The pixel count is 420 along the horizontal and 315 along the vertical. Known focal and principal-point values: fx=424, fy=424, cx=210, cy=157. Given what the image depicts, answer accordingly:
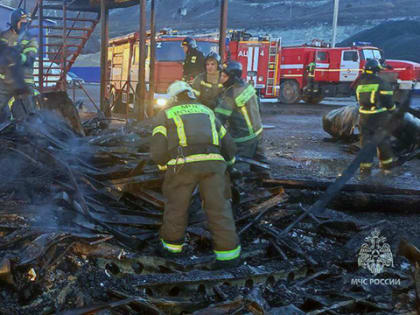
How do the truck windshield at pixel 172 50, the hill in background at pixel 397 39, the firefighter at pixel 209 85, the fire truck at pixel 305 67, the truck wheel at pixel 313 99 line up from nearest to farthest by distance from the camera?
1. the firefighter at pixel 209 85
2. the truck windshield at pixel 172 50
3. the fire truck at pixel 305 67
4. the truck wheel at pixel 313 99
5. the hill in background at pixel 397 39

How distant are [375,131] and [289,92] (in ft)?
46.8

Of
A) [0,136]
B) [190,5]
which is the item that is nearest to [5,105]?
[0,136]

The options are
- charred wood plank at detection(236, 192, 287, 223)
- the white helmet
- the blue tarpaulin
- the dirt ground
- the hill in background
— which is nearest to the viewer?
the white helmet

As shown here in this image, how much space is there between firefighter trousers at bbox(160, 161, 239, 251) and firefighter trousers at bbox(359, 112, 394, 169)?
4.06 meters

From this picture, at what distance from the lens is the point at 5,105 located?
6.97 metres

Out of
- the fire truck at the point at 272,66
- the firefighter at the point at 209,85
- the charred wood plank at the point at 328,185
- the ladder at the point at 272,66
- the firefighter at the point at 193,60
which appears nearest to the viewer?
the charred wood plank at the point at 328,185

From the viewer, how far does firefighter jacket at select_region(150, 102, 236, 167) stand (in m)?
3.71

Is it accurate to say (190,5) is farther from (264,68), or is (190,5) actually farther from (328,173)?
(328,173)

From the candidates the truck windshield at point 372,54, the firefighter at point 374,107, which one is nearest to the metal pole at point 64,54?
the firefighter at point 374,107

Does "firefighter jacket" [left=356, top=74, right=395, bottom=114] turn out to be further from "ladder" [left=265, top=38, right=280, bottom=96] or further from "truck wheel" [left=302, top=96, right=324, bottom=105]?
"truck wheel" [left=302, top=96, right=324, bottom=105]

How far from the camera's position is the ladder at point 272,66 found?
1758 centimetres

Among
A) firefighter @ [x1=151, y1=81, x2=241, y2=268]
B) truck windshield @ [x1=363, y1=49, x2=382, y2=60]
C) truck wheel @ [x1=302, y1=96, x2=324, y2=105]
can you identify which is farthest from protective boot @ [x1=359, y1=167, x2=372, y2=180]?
truck wheel @ [x1=302, y1=96, x2=324, y2=105]

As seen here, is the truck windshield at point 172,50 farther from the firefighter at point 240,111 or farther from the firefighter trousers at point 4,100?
the firefighter at point 240,111

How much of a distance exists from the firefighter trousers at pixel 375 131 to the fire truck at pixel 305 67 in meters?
10.3
